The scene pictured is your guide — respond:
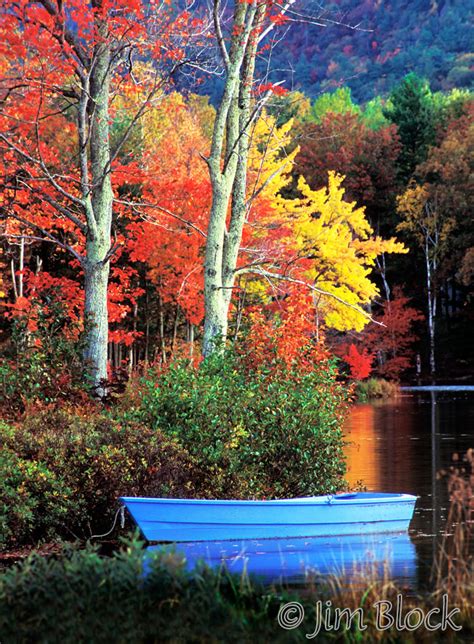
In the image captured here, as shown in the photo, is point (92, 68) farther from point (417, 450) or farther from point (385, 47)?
point (385, 47)

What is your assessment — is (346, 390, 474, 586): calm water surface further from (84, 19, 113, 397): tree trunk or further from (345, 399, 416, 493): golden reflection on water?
(84, 19, 113, 397): tree trunk

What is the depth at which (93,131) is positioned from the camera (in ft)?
69.8

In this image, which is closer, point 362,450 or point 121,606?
point 121,606

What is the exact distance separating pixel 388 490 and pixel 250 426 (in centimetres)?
473

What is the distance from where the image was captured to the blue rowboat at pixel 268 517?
14.0 m

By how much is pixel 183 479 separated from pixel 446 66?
98071mm

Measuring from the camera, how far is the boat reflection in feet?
41.9

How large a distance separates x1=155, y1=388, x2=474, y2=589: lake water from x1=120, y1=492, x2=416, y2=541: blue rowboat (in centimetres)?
14

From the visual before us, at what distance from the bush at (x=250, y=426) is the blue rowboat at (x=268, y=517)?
1.22 meters

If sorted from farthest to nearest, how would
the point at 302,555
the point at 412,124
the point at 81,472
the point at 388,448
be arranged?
the point at 412,124
the point at 388,448
the point at 81,472
the point at 302,555

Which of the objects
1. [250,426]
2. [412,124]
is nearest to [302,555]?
[250,426]

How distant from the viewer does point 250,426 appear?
16.4 m

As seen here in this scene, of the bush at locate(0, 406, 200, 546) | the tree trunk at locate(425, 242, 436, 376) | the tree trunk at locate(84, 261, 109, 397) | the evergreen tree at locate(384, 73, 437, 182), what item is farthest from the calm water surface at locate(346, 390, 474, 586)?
the evergreen tree at locate(384, 73, 437, 182)

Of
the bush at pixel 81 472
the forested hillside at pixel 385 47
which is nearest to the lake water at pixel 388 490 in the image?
the bush at pixel 81 472
